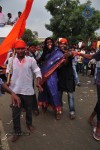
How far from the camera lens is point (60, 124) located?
22.7 ft

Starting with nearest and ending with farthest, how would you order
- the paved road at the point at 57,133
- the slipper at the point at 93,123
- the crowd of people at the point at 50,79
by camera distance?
the paved road at the point at 57,133 < the crowd of people at the point at 50,79 < the slipper at the point at 93,123

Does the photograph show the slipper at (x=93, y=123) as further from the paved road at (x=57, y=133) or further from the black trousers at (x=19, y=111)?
the black trousers at (x=19, y=111)

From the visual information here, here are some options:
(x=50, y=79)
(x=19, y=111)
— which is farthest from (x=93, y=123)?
(x=19, y=111)

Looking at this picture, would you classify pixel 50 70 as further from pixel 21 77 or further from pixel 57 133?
pixel 57 133

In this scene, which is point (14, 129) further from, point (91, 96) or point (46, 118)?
point (91, 96)

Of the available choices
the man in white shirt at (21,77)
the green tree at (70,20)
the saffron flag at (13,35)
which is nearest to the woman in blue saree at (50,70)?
the saffron flag at (13,35)

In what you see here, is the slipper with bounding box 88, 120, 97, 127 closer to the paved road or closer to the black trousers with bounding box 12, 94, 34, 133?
the paved road

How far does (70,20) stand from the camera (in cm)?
3441

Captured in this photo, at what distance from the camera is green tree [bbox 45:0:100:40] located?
3384cm

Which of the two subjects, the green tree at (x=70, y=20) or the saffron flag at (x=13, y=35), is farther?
the green tree at (x=70, y=20)

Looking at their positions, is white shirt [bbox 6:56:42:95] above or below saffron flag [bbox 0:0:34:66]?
below

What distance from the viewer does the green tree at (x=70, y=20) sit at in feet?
111

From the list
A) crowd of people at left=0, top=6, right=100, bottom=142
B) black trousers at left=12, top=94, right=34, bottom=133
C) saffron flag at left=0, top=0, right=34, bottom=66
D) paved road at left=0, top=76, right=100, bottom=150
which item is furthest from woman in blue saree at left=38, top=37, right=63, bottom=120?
black trousers at left=12, top=94, right=34, bottom=133

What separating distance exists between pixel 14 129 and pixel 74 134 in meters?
1.16
